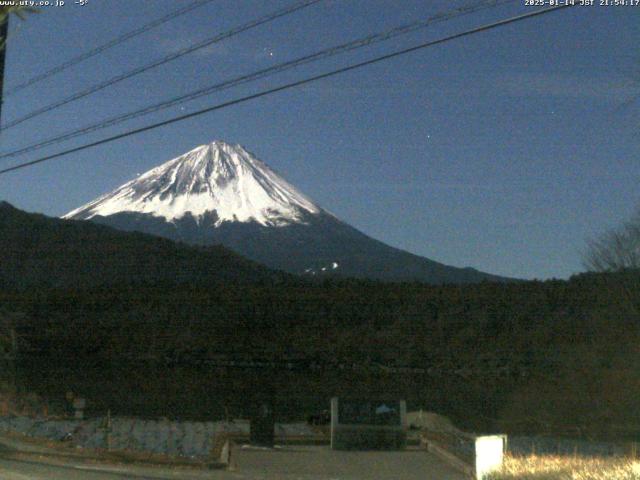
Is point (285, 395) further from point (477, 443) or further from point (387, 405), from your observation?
point (477, 443)

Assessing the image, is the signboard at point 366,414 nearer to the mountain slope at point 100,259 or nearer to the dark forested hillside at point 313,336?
the dark forested hillside at point 313,336

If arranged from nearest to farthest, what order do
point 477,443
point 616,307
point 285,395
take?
point 477,443, point 285,395, point 616,307

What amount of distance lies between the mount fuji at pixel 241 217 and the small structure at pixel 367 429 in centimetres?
8154

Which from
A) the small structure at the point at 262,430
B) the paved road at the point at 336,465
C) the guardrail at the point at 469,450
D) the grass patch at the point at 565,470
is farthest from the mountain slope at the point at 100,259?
the grass patch at the point at 565,470

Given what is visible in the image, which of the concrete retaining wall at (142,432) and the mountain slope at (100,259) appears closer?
the concrete retaining wall at (142,432)

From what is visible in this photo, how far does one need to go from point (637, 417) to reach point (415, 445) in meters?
18.1

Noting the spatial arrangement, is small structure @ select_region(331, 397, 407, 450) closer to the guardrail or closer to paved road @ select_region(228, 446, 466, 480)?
paved road @ select_region(228, 446, 466, 480)

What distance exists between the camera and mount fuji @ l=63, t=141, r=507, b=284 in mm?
104438

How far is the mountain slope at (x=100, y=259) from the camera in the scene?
2462 inches

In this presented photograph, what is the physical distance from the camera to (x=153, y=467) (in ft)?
41.6

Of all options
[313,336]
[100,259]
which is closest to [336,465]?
[313,336]

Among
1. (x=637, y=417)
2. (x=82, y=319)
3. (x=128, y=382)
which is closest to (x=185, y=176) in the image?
(x=82, y=319)

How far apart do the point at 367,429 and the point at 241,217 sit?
363 feet

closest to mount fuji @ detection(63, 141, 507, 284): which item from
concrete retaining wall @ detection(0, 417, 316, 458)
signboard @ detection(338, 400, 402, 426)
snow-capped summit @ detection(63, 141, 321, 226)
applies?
snow-capped summit @ detection(63, 141, 321, 226)
